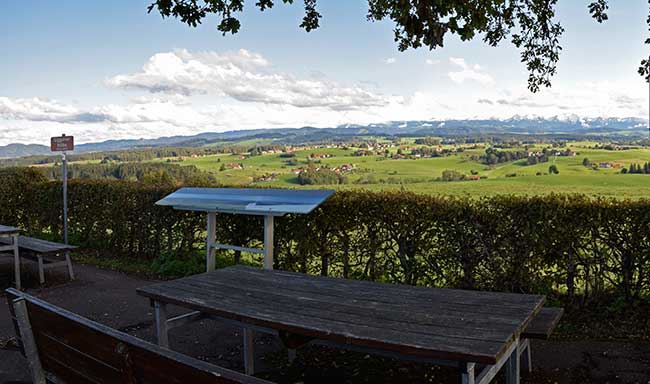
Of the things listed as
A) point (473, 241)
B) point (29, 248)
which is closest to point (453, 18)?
point (473, 241)

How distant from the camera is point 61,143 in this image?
407 inches

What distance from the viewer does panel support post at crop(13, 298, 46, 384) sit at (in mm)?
2559

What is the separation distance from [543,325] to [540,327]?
7 cm

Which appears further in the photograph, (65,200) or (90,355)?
(65,200)

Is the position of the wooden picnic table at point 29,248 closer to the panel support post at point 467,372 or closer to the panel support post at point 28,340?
the panel support post at point 28,340

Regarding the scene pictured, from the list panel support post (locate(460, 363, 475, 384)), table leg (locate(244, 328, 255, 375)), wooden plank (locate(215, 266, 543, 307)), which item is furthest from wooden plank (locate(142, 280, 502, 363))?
table leg (locate(244, 328, 255, 375))

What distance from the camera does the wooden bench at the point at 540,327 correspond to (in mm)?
3340

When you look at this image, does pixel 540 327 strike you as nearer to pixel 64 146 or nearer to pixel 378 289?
pixel 378 289

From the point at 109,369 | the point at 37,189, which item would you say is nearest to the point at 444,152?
the point at 37,189

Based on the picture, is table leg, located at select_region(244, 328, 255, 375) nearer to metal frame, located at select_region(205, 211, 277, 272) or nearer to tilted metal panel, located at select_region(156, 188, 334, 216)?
metal frame, located at select_region(205, 211, 277, 272)

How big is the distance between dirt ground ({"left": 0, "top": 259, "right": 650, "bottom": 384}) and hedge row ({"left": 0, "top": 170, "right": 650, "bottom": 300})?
0.83 m

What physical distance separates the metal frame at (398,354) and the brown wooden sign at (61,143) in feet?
24.7

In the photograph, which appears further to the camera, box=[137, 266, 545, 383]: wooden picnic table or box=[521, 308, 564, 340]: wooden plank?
box=[521, 308, 564, 340]: wooden plank

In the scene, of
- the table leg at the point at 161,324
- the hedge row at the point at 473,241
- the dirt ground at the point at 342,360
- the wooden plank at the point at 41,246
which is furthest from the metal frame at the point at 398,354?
the wooden plank at the point at 41,246
